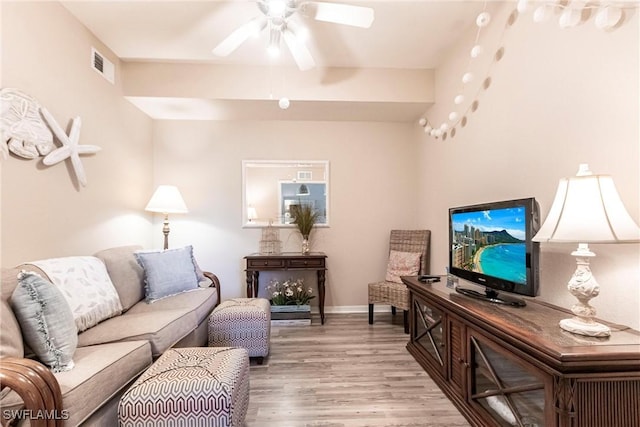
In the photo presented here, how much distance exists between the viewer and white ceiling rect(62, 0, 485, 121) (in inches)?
93.0

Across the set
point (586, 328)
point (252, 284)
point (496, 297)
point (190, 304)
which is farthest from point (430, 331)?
point (252, 284)

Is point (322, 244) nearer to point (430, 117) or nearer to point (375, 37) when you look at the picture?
point (430, 117)

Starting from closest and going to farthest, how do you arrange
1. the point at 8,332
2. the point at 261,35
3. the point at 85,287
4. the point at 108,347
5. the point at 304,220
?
the point at 8,332 → the point at 108,347 → the point at 85,287 → the point at 261,35 → the point at 304,220

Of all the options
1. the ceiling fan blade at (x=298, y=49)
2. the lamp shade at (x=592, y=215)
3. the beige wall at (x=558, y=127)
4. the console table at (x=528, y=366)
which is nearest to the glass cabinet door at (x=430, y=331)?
the console table at (x=528, y=366)

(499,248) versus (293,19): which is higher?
(293,19)

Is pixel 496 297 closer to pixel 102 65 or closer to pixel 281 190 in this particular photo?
pixel 281 190

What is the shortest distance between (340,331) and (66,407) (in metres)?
2.45

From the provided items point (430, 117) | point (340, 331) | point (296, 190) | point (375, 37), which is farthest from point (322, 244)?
point (375, 37)

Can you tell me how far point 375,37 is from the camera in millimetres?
2740

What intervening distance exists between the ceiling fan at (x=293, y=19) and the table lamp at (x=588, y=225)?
1500mm

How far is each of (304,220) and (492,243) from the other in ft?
7.47

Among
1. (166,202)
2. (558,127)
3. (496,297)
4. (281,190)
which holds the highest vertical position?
(558,127)

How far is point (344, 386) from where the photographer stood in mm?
2188

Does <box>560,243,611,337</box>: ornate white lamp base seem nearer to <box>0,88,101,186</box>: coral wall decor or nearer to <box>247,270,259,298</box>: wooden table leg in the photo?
<box>247,270,259,298</box>: wooden table leg
